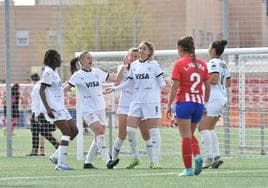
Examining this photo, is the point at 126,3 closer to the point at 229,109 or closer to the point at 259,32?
the point at 259,32

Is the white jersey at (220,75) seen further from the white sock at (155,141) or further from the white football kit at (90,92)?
the white football kit at (90,92)

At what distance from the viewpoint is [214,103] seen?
1653cm

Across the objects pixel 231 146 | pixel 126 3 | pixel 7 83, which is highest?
pixel 126 3

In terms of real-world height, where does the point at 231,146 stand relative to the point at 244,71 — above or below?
below

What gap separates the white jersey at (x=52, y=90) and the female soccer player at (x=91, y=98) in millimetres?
354

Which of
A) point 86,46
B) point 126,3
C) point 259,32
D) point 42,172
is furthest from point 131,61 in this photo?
point 126,3

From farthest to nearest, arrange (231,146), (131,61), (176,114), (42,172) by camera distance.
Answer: (231,146) → (131,61) → (42,172) → (176,114)

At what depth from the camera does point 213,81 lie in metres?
16.4

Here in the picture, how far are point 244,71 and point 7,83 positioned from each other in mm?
4927

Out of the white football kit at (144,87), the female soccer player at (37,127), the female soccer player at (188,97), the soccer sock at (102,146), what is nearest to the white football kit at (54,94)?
the soccer sock at (102,146)

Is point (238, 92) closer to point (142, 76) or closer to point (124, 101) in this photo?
point (124, 101)

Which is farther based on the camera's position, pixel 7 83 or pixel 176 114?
pixel 7 83

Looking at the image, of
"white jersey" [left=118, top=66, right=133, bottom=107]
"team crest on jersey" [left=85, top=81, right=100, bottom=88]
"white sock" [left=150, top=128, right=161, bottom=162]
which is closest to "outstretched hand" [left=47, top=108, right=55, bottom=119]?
"team crest on jersey" [left=85, top=81, right=100, bottom=88]

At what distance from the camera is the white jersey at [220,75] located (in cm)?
1627
